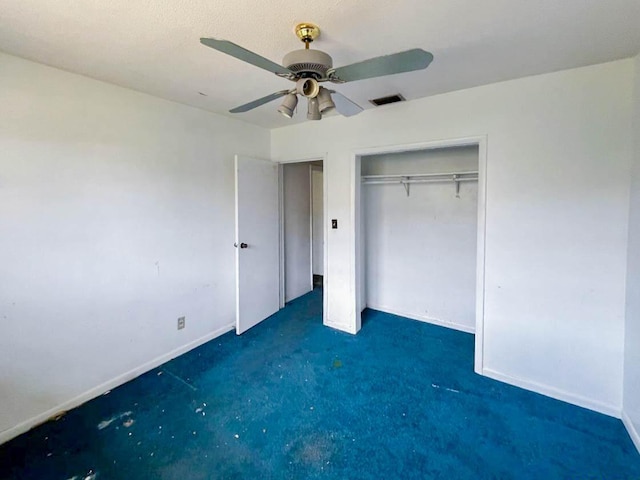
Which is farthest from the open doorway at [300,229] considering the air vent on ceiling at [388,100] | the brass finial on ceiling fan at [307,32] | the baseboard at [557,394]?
the brass finial on ceiling fan at [307,32]

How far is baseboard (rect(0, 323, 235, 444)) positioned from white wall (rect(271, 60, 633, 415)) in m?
2.72

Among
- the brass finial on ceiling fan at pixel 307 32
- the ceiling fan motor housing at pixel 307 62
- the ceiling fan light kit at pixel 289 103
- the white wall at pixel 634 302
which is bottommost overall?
the white wall at pixel 634 302

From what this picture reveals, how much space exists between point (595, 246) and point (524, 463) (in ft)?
4.85

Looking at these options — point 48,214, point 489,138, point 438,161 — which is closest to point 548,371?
point 489,138

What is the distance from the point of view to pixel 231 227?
3.44 metres

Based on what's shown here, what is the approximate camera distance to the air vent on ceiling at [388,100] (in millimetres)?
2671

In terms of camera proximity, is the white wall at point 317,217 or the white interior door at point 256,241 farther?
the white wall at point 317,217

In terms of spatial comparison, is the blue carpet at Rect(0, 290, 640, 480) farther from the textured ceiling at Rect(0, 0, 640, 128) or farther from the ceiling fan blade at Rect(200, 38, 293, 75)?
the textured ceiling at Rect(0, 0, 640, 128)

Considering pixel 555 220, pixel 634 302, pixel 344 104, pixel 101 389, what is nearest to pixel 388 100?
pixel 344 104

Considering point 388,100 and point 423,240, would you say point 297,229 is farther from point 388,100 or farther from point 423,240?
point 388,100

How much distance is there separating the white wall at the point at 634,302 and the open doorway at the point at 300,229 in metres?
2.86

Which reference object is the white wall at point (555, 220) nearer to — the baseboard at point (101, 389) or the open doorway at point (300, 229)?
the open doorway at point (300, 229)

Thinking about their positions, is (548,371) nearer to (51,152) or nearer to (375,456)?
(375,456)

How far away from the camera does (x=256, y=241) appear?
3.56m
